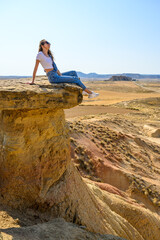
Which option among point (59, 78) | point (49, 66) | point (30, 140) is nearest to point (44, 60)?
point (49, 66)

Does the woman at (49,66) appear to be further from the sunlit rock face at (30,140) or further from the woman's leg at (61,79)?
the sunlit rock face at (30,140)

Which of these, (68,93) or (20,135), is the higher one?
(68,93)

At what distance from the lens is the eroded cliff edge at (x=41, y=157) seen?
14.5 ft

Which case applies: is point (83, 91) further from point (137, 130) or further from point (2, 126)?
point (137, 130)

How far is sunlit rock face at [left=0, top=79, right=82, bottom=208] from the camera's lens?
177 inches

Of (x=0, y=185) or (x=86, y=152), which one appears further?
(x=86, y=152)

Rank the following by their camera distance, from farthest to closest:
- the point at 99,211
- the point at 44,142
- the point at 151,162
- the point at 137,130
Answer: the point at 137,130 < the point at 151,162 < the point at 99,211 < the point at 44,142

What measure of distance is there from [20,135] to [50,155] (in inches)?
38.8

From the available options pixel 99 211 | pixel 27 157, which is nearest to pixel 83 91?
pixel 27 157

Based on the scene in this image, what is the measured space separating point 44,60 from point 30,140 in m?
1.82

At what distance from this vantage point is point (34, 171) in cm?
498

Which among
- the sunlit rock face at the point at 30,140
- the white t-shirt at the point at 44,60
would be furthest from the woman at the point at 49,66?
the sunlit rock face at the point at 30,140

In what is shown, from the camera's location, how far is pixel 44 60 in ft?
16.6

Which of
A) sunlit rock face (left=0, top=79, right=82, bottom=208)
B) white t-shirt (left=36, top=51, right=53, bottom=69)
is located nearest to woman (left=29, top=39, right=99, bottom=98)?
white t-shirt (left=36, top=51, right=53, bottom=69)
